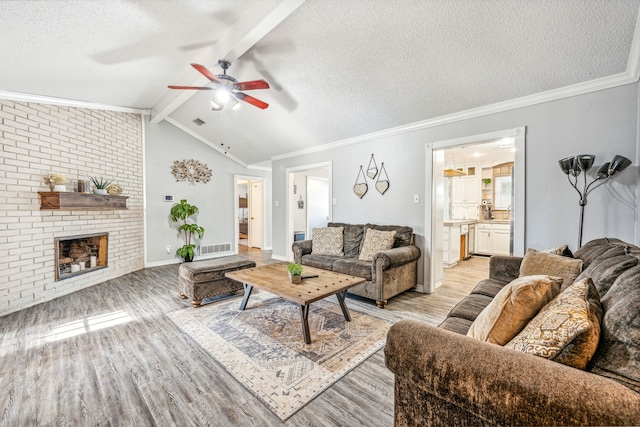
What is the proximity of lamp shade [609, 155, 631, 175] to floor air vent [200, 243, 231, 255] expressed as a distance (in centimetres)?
659

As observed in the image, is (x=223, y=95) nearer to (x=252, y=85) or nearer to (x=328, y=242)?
(x=252, y=85)

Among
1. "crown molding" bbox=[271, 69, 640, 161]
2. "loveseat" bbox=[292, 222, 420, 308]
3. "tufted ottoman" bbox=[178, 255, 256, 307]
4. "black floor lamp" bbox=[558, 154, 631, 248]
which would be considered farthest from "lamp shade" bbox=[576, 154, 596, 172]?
"tufted ottoman" bbox=[178, 255, 256, 307]

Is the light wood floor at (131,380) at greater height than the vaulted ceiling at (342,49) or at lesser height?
lesser

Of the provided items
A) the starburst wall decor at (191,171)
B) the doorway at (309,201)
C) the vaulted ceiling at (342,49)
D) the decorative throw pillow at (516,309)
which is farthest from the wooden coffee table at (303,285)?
the doorway at (309,201)

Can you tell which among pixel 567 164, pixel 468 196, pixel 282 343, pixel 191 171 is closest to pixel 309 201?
pixel 191 171

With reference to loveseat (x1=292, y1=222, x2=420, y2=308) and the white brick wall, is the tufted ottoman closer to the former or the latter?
loveseat (x1=292, y1=222, x2=420, y2=308)

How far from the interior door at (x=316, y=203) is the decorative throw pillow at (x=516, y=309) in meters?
6.54

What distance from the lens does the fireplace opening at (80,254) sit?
371 centimetres

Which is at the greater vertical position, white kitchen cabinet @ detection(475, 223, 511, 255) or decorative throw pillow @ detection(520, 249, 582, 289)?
decorative throw pillow @ detection(520, 249, 582, 289)

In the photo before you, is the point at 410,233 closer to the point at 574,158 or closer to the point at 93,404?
the point at 574,158

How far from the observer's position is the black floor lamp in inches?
91.9

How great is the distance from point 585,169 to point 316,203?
615 centimetres

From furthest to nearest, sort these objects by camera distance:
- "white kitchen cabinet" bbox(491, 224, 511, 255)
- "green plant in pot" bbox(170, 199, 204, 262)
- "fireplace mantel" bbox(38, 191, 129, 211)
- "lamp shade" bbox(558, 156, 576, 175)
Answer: "white kitchen cabinet" bbox(491, 224, 511, 255)
"green plant in pot" bbox(170, 199, 204, 262)
"fireplace mantel" bbox(38, 191, 129, 211)
"lamp shade" bbox(558, 156, 576, 175)

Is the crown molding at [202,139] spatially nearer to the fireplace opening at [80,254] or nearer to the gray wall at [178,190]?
the gray wall at [178,190]
